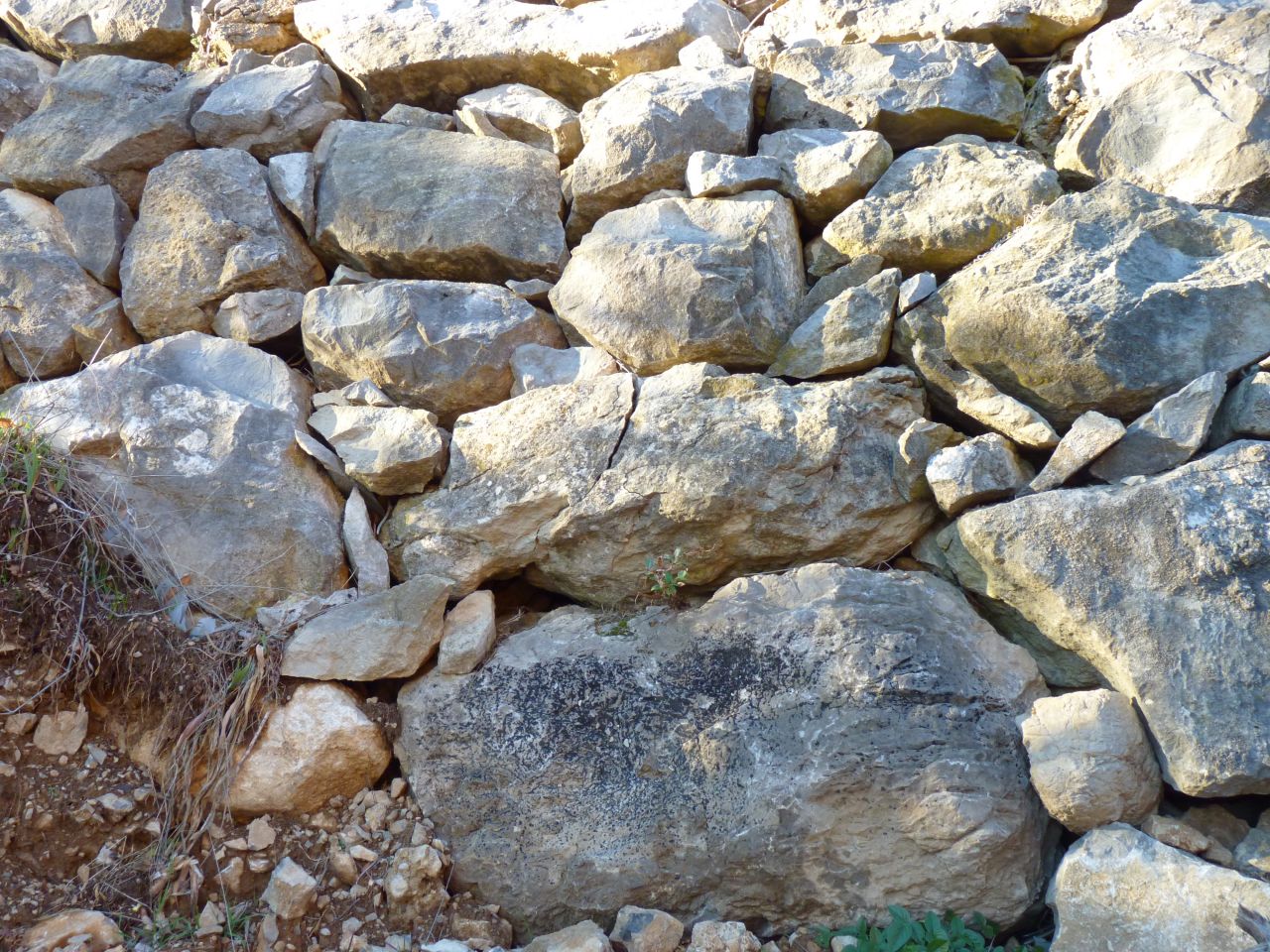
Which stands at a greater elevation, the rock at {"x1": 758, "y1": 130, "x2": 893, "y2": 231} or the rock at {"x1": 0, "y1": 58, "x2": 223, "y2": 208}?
the rock at {"x1": 758, "y1": 130, "x2": 893, "y2": 231}

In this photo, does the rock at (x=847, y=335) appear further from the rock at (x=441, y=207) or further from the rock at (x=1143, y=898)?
the rock at (x=1143, y=898)

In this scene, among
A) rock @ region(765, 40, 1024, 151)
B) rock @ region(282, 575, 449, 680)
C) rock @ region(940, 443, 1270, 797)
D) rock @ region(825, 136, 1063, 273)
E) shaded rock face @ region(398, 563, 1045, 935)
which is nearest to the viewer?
rock @ region(940, 443, 1270, 797)

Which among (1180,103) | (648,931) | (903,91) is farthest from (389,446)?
(1180,103)

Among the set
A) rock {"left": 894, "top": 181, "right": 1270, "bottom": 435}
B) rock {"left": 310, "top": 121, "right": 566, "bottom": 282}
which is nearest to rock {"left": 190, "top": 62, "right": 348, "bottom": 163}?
rock {"left": 310, "top": 121, "right": 566, "bottom": 282}

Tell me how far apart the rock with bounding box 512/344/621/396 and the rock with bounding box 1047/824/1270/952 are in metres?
1.77

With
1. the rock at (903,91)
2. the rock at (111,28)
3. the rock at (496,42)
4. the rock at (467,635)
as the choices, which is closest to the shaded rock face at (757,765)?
the rock at (467,635)

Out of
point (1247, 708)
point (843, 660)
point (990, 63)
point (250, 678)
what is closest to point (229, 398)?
point (250, 678)

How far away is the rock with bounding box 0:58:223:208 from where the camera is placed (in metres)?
3.83

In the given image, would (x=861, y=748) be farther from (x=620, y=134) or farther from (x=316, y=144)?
(x=316, y=144)

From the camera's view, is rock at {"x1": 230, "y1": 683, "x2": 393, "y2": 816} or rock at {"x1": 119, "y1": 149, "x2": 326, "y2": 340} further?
rock at {"x1": 119, "y1": 149, "x2": 326, "y2": 340}

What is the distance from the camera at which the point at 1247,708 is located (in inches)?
92.9

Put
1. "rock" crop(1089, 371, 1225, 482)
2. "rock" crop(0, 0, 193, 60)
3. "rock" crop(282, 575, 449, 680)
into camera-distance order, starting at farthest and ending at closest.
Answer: "rock" crop(0, 0, 193, 60), "rock" crop(282, 575, 449, 680), "rock" crop(1089, 371, 1225, 482)

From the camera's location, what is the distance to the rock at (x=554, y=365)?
10.7 ft

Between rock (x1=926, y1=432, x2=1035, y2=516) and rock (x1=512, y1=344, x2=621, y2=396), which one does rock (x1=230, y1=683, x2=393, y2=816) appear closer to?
rock (x1=512, y1=344, x2=621, y2=396)
